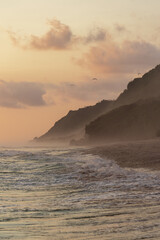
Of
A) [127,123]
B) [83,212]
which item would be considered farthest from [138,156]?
[127,123]

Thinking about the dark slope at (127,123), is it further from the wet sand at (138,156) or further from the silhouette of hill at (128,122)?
the wet sand at (138,156)

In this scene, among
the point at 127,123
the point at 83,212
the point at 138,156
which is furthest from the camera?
the point at 127,123

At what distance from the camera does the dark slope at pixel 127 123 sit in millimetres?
184125

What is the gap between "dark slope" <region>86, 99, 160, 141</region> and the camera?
184125mm

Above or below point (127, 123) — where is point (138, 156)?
below

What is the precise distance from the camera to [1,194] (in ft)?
61.8

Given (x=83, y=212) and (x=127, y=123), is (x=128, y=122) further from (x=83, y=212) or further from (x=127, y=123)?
(x=83, y=212)

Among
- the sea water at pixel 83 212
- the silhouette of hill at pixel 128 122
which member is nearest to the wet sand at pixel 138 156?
the sea water at pixel 83 212

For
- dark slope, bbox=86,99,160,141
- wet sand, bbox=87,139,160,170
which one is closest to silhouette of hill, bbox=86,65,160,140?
dark slope, bbox=86,99,160,141

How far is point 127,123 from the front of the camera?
191250 millimetres

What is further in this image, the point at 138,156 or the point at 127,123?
the point at 127,123

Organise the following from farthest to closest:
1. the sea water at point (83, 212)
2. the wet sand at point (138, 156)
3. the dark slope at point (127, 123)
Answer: the dark slope at point (127, 123) → the wet sand at point (138, 156) → the sea water at point (83, 212)

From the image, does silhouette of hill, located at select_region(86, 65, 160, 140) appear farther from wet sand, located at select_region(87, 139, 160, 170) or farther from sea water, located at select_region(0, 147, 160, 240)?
sea water, located at select_region(0, 147, 160, 240)

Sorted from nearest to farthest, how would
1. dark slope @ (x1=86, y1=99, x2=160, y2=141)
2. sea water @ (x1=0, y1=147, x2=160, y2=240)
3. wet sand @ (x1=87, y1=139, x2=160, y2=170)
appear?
1. sea water @ (x1=0, y1=147, x2=160, y2=240)
2. wet sand @ (x1=87, y1=139, x2=160, y2=170)
3. dark slope @ (x1=86, y1=99, x2=160, y2=141)
